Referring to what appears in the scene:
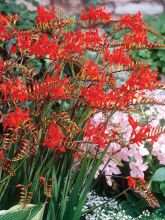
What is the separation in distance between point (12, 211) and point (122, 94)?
648 millimetres

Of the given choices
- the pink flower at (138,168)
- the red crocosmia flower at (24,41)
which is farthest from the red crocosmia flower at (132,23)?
the pink flower at (138,168)

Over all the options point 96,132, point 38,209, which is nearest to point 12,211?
point 38,209

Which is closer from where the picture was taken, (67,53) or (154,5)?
(67,53)

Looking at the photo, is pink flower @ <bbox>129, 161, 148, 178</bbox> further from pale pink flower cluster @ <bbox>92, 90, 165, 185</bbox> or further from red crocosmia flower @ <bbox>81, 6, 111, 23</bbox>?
red crocosmia flower @ <bbox>81, 6, 111, 23</bbox>

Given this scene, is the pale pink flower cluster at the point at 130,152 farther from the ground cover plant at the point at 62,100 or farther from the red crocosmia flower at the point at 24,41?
the red crocosmia flower at the point at 24,41

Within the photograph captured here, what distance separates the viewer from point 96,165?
263 centimetres

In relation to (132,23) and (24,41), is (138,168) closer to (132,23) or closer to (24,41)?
(132,23)

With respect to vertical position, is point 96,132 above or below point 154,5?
below

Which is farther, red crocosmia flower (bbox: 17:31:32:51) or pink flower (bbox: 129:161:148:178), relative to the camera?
pink flower (bbox: 129:161:148:178)

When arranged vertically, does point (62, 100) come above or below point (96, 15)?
below

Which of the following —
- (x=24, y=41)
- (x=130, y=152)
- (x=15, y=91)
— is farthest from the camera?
(x=130, y=152)

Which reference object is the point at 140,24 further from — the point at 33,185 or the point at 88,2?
the point at 88,2

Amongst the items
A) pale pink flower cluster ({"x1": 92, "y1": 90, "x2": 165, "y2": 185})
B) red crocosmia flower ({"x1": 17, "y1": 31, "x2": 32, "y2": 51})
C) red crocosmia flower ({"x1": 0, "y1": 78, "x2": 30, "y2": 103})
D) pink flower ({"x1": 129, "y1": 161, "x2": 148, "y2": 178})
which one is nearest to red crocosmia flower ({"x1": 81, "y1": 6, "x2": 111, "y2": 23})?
red crocosmia flower ({"x1": 17, "y1": 31, "x2": 32, "y2": 51})

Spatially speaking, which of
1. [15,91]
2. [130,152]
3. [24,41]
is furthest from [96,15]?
[130,152]
